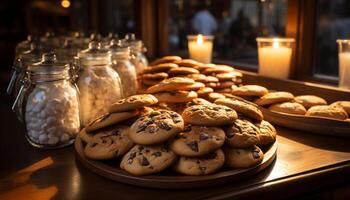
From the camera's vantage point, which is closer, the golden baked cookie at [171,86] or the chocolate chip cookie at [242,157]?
the chocolate chip cookie at [242,157]

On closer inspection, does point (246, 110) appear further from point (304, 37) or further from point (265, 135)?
point (304, 37)

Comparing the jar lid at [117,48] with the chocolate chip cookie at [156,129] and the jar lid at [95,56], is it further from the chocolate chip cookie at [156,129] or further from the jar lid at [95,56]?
the chocolate chip cookie at [156,129]

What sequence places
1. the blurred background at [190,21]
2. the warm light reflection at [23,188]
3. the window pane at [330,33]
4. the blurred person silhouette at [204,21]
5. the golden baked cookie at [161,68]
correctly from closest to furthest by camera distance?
the warm light reflection at [23,188]
the golden baked cookie at [161,68]
the window pane at [330,33]
the blurred background at [190,21]
the blurred person silhouette at [204,21]

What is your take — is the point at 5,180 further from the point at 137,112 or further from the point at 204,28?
the point at 204,28

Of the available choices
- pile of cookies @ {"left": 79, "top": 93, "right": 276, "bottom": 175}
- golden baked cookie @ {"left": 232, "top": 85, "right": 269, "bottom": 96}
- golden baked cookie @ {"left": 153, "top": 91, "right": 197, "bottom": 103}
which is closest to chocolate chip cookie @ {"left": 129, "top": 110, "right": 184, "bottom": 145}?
pile of cookies @ {"left": 79, "top": 93, "right": 276, "bottom": 175}

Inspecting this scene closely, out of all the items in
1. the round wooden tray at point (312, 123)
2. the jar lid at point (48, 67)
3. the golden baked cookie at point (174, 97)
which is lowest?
the round wooden tray at point (312, 123)

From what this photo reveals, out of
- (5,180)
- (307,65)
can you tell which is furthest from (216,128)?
(307,65)

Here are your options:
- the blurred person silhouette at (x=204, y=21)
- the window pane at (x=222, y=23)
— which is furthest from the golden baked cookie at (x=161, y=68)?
the blurred person silhouette at (x=204, y=21)
